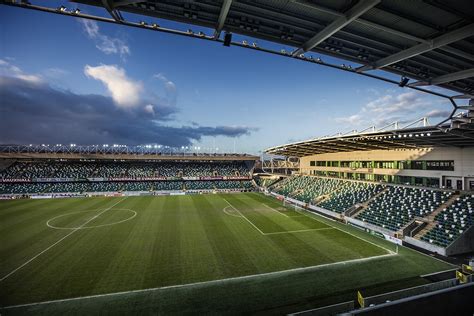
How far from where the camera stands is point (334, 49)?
925 centimetres

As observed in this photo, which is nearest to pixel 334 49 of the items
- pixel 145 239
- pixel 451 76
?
pixel 451 76

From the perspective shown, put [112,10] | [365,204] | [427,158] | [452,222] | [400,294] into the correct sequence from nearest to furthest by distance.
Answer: [112,10], [400,294], [452,222], [427,158], [365,204]

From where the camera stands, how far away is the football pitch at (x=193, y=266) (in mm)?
12555

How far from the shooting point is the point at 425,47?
8.27m

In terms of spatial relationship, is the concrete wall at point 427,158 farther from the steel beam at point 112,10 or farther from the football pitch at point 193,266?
the steel beam at point 112,10

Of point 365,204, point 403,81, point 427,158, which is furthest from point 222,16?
point 427,158

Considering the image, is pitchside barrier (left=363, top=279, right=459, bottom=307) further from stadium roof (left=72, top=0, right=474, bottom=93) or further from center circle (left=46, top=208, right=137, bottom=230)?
center circle (left=46, top=208, right=137, bottom=230)

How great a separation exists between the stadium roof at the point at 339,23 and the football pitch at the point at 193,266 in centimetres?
1231

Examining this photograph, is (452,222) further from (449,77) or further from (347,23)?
(347,23)

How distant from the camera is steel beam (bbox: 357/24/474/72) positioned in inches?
284

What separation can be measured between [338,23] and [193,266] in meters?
16.6

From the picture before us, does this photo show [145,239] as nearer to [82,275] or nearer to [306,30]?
[82,275]

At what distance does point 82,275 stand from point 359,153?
43534 mm

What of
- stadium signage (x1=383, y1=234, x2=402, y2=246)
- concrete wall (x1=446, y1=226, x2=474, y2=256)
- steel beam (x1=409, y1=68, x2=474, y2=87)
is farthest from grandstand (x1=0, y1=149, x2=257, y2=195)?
steel beam (x1=409, y1=68, x2=474, y2=87)
